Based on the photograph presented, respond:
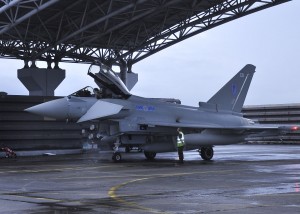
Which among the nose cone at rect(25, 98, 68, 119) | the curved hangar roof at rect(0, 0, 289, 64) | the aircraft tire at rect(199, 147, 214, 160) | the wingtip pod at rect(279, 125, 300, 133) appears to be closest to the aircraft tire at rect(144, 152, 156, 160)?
the aircraft tire at rect(199, 147, 214, 160)

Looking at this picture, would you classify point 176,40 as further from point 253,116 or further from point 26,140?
point 26,140

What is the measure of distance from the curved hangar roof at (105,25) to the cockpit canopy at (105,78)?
39.8 feet

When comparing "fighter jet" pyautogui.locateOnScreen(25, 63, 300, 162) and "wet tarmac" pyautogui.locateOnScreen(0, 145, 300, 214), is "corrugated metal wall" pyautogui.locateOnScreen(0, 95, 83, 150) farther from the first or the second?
"wet tarmac" pyautogui.locateOnScreen(0, 145, 300, 214)

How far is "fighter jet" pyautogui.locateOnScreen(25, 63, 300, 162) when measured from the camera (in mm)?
21844

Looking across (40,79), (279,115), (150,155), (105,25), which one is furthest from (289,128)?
(40,79)

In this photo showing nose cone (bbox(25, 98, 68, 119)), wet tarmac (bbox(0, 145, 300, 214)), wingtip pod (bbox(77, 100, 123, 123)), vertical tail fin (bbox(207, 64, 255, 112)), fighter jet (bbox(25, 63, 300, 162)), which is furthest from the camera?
vertical tail fin (bbox(207, 64, 255, 112))

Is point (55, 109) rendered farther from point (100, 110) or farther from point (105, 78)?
point (105, 78)

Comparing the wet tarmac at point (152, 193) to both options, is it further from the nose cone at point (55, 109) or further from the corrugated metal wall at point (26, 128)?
the corrugated metal wall at point (26, 128)

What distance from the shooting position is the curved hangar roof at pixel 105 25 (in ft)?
123

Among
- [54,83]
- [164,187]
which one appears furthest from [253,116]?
[164,187]

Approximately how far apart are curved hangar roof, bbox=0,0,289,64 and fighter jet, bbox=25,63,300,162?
41.4 ft

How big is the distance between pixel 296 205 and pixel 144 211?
2.66 metres

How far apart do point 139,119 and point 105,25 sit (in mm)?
19320

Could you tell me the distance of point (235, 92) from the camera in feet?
85.5
